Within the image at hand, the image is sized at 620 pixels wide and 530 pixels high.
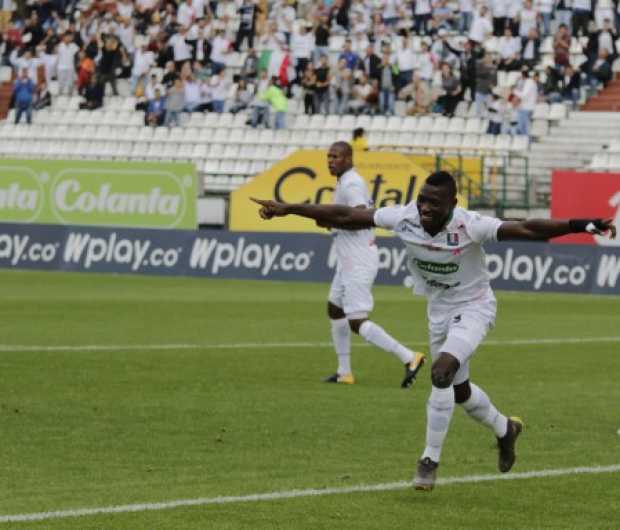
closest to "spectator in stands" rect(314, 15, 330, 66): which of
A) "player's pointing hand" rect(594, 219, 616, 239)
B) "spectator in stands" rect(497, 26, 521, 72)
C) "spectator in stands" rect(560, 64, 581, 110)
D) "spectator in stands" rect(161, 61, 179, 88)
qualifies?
"spectator in stands" rect(161, 61, 179, 88)

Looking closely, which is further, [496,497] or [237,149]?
[237,149]

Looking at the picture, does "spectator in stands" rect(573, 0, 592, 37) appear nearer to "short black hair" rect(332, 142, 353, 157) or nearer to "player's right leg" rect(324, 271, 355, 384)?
"player's right leg" rect(324, 271, 355, 384)

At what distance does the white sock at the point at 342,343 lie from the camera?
55.1 feet

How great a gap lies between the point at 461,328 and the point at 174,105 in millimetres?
36687

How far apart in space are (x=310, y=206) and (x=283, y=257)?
23303mm

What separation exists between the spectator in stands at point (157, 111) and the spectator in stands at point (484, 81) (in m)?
9.41

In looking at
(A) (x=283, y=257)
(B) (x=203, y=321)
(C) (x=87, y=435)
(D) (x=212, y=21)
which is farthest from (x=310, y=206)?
(D) (x=212, y=21)

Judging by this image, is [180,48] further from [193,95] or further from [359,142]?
[359,142]

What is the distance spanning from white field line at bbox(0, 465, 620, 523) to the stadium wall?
19621 millimetres

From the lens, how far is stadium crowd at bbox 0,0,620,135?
41.2 m

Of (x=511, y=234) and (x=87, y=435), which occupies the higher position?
(x=511, y=234)

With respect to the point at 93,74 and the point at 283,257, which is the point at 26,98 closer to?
the point at 93,74

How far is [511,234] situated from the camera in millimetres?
9969

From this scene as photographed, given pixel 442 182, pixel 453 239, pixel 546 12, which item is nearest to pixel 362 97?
pixel 546 12
